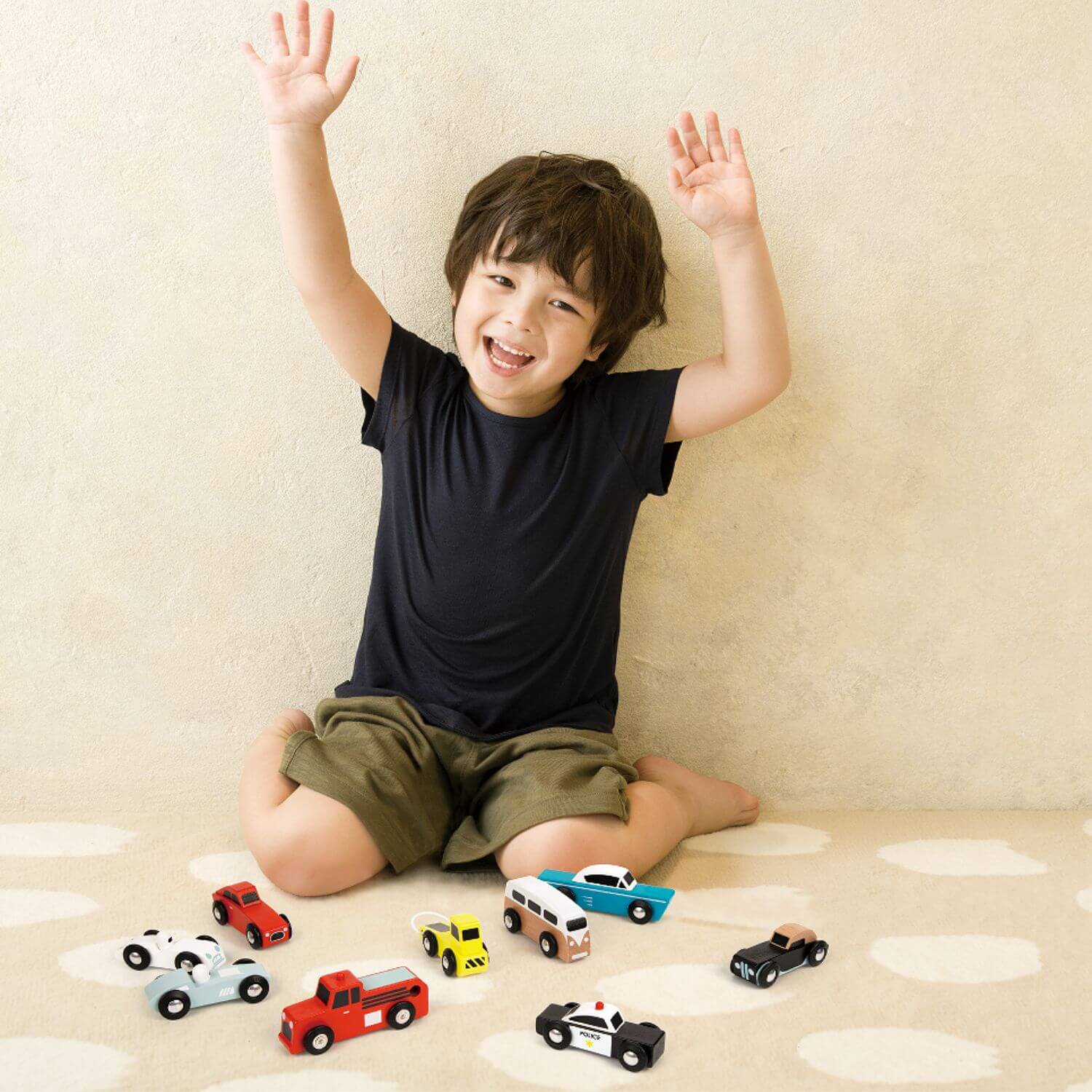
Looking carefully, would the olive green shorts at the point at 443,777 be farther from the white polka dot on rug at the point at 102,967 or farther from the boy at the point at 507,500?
the white polka dot on rug at the point at 102,967

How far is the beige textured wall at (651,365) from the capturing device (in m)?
1.21

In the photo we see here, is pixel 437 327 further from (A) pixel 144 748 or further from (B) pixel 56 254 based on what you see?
(A) pixel 144 748

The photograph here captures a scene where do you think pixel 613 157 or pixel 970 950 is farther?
pixel 613 157

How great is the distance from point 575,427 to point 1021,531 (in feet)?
1.86

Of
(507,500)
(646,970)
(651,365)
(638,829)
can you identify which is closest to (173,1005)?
(646,970)

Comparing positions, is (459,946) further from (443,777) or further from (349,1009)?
(443,777)

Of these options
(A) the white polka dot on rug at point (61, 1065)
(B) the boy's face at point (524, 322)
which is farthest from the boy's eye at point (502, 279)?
(A) the white polka dot on rug at point (61, 1065)

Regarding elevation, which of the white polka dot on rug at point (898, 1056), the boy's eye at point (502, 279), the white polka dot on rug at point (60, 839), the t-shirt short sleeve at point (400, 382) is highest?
the boy's eye at point (502, 279)

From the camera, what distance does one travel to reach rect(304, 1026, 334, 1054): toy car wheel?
758 mm

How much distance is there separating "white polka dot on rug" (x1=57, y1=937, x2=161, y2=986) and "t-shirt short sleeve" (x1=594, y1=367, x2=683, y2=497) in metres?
0.68

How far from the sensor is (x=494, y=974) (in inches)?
35.3

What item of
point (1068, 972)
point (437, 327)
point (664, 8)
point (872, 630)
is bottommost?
point (1068, 972)

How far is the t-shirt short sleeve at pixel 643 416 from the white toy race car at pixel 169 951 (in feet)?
2.09

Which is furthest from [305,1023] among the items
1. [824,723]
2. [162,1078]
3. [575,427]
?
[824,723]
